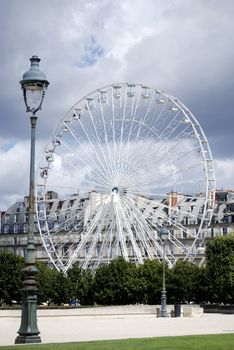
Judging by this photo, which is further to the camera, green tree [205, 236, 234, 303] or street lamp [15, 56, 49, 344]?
green tree [205, 236, 234, 303]

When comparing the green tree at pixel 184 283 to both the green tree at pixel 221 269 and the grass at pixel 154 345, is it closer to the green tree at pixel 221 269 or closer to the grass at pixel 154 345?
the green tree at pixel 221 269

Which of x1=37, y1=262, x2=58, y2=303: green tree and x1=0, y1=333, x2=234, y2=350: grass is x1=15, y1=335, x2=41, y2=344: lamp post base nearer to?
x1=0, y1=333, x2=234, y2=350: grass

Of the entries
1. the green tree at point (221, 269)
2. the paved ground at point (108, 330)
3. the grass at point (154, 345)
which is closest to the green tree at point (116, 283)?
the green tree at point (221, 269)

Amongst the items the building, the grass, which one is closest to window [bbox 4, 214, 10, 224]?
the building

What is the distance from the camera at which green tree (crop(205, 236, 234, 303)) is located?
7406 centimetres

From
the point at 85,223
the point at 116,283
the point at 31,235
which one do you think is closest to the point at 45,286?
the point at 116,283

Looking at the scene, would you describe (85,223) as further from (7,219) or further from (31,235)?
(7,219)

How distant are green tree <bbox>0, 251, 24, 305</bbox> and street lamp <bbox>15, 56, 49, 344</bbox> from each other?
55368 millimetres

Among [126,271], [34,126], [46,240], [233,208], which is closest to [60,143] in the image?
[46,240]

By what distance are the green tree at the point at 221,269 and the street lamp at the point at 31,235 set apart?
5400 cm

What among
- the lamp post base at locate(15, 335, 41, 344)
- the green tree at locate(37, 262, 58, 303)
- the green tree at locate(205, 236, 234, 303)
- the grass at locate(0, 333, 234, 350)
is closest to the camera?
the grass at locate(0, 333, 234, 350)

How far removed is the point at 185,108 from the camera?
69.3 metres

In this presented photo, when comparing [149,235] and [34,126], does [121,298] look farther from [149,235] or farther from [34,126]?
[34,126]

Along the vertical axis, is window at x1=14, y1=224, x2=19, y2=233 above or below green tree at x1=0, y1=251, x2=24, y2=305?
above
